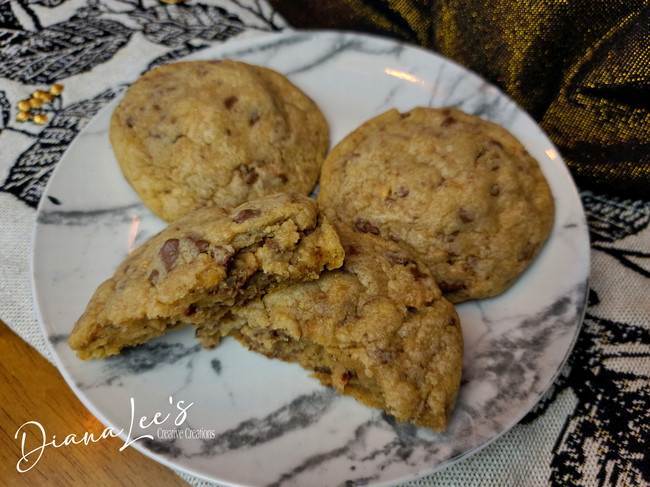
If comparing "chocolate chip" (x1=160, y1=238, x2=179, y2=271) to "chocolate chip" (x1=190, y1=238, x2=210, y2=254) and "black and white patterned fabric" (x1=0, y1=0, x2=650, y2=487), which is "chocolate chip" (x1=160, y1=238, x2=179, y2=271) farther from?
"black and white patterned fabric" (x1=0, y1=0, x2=650, y2=487)

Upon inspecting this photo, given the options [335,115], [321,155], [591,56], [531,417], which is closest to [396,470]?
[531,417]

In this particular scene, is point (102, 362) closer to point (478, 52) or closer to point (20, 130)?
point (20, 130)

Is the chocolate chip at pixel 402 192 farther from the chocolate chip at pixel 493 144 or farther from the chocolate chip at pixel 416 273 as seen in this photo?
the chocolate chip at pixel 493 144

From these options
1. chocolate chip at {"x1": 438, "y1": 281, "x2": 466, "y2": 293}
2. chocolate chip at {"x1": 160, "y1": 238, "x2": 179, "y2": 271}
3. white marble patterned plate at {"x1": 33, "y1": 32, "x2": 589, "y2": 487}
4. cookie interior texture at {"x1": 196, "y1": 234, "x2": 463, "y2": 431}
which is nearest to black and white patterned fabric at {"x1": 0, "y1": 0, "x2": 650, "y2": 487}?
white marble patterned plate at {"x1": 33, "y1": 32, "x2": 589, "y2": 487}

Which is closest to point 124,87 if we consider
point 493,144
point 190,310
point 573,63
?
point 190,310

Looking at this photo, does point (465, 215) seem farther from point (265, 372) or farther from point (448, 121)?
point (265, 372)

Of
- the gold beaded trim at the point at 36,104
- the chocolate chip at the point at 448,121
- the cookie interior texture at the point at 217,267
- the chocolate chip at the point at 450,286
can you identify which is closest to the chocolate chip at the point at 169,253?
the cookie interior texture at the point at 217,267

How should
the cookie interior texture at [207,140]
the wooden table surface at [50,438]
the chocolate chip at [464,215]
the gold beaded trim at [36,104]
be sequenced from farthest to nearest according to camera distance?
the gold beaded trim at [36,104] < the cookie interior texture at [207,140] < the chocolate chip at [464,215] < the wooden table surface at [50,438]
